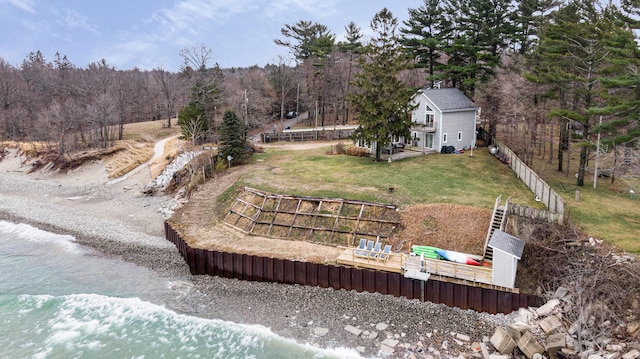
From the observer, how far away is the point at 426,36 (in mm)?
48500

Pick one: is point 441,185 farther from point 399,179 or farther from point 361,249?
point 361,249

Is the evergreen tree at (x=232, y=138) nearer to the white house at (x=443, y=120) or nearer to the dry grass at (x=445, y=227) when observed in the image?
the white house at (x=443, y=120)

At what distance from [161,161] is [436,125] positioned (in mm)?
29764

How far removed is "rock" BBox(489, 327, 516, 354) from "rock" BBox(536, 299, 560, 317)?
2.51 metres

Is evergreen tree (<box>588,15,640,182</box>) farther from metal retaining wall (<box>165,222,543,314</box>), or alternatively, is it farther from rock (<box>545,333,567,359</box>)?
rock (<box>545,333,567,359</box>)

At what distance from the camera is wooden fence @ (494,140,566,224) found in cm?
2242

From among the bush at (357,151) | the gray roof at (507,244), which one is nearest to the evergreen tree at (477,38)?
the bush at (357,151)

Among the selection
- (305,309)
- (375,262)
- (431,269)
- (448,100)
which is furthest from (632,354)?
(448,100)

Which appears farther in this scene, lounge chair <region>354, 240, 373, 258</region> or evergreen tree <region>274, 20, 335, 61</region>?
evergreen tree <region>274, 20, 335, 61</region>

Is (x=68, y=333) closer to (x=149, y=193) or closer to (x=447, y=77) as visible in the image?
(x=149, y=193)

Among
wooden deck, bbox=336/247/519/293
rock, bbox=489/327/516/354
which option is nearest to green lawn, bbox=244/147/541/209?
wooden deck, bbox=336/247/519/293

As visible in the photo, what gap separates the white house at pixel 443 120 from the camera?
3969cm

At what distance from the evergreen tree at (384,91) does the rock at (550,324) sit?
2218cm

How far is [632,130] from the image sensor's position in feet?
79.9
